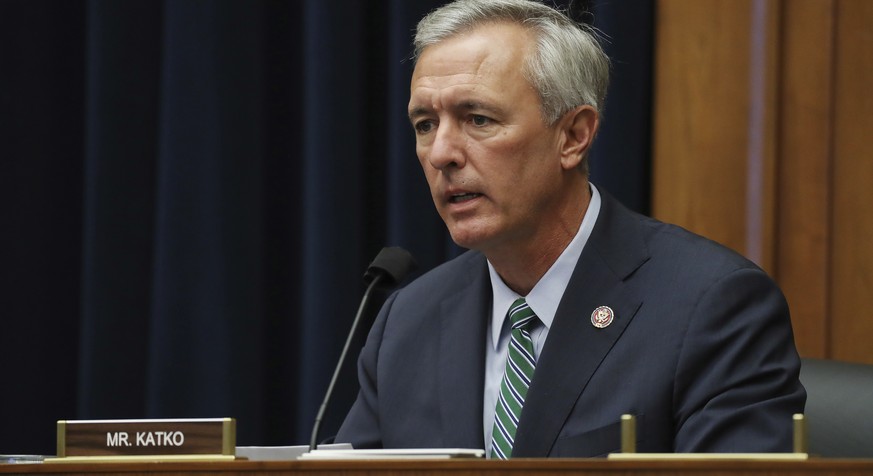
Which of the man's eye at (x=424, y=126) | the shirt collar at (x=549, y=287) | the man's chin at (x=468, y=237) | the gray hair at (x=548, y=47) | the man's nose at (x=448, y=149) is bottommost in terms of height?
the shirt collar at (x=549, y=287)

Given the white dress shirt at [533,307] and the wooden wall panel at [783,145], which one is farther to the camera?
the wooden wall panel at [783,145]

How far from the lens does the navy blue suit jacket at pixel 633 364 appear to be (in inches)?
75.4

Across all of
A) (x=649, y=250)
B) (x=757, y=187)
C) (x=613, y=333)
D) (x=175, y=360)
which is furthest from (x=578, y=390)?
(x=175, y=360)

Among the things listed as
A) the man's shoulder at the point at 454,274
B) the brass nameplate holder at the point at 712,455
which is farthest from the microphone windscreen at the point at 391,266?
the brass nameplate holder at the point at 712,455

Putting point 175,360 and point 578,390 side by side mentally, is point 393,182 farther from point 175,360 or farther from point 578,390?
point 578,390

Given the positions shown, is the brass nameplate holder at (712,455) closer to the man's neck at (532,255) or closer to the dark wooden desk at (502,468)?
the dark wooden desk at (502,468)

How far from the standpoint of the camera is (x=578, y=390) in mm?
2049

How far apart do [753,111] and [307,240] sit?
129 centimetres

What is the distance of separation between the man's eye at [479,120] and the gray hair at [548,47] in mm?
127

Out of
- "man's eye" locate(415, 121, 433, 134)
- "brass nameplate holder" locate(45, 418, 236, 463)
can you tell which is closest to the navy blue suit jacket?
"man's eye" locate(415, 121, 433, 134)

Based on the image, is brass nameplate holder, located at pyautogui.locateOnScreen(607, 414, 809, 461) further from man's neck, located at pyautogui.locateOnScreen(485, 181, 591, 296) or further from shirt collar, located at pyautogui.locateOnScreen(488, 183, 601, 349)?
man's neck, located at pyautogui.locateOnScreen(485, 181, 591, 296)

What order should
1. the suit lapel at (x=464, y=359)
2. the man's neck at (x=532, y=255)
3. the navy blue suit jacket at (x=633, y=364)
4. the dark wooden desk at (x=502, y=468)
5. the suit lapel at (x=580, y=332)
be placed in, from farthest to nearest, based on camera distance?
the man's neck at (x=532, y=255) < the suit lapel at (x=464, y=359) < the suit lapel at (x=580, y=332) < the navy blue suit jacket at (x=633, y=364) < the dark wooden desk at (x=502, y=468)

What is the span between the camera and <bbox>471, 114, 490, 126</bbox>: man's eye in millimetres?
2248

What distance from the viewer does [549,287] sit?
2256 millimetres
